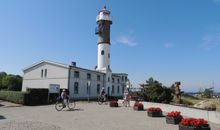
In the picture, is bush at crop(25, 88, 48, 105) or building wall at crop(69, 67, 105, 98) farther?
building wall at crop(69, 67, 105, 98)

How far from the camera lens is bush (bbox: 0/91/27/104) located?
2634 centimetres

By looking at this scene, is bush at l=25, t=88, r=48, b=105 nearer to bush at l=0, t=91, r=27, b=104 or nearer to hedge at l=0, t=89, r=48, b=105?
hedge at l=0, t=89, r=48, b=105

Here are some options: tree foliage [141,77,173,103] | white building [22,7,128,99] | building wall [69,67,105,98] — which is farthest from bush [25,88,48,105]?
tree foliage [141,77,173,103]

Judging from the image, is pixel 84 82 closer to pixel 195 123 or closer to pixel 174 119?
pixel 174 119

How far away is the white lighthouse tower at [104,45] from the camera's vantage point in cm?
4894

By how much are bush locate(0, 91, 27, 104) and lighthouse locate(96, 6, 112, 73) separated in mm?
22254

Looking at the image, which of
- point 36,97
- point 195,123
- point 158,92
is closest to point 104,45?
point 158,92

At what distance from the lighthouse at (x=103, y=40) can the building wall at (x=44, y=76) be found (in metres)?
12.7

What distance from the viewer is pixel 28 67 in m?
42.0

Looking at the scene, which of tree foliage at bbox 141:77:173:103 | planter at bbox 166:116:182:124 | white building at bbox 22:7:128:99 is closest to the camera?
planter at bbox 166:116:182:124

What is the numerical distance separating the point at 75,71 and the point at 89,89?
531 centimetres

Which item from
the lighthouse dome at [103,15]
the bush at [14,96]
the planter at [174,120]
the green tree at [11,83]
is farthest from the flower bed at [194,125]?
the lighthouse dome at [103,15]

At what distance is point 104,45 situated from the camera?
49312 millimetres

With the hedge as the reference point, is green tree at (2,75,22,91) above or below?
above
